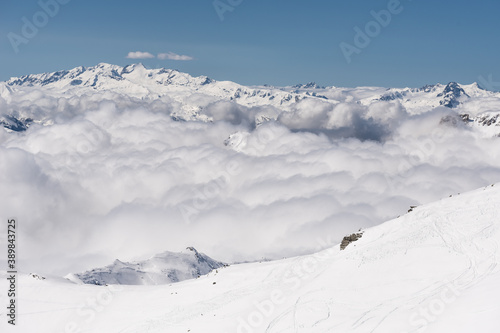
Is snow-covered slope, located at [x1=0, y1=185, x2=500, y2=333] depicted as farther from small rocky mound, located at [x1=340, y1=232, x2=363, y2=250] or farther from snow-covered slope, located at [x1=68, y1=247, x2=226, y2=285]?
snow-covered slope, located at [x1=68, y1=247, x2=226, y2=285]

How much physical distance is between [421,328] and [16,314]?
169ft

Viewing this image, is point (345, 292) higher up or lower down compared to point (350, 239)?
lower down

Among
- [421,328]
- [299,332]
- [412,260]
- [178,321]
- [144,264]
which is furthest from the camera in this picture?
[144,264]

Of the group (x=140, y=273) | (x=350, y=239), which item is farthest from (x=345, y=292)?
(x=140, y=273)

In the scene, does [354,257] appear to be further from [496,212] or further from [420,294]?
[496,212]

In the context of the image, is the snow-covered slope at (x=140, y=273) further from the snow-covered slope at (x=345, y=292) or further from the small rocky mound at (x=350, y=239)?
the small rocky mound at (x=350, y=239)

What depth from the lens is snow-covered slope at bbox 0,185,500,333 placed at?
122 ft

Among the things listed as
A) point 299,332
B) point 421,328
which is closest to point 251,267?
point 299,332

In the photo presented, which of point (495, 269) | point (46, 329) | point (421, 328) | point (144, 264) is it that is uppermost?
point (144, 264)

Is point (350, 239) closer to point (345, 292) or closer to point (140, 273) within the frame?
point (345, 292)

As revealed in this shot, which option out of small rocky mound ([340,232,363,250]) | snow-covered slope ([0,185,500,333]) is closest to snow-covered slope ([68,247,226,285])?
snow-covered slope ([0,185,500,333])

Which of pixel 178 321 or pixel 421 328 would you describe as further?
pixel 178 321

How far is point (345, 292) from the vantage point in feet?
145

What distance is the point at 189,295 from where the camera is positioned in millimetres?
56281
